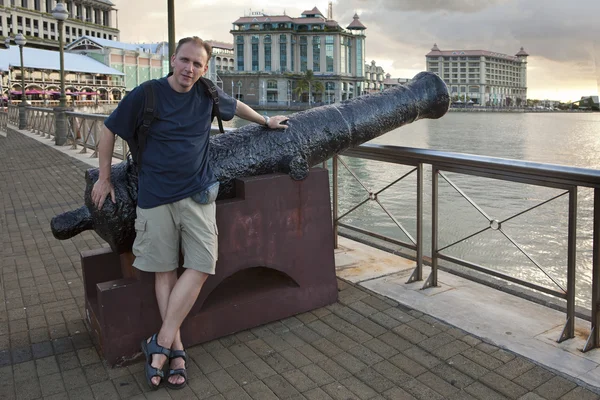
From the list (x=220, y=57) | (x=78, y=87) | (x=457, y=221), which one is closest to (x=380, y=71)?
(x=220, y=57)

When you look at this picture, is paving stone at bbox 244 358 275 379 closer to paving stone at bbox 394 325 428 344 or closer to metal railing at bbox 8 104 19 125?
paving stone at bbox 394 325 428 344

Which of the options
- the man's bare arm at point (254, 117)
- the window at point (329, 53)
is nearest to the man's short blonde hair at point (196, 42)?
the man's bare arm at point (254, 117)

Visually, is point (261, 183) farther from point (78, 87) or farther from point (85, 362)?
point (78, 87)

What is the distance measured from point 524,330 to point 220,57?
138012 mm

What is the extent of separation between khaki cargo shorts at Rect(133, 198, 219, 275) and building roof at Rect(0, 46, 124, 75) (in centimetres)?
5124

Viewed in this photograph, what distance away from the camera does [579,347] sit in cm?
295

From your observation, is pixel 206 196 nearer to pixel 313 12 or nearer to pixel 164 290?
pixel 164 290

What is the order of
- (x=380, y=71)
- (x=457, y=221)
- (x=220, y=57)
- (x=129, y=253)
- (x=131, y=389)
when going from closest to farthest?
(x=131, y=389) → (x=129, y=253) → (x=457, y=221) → (x=220, y=57) → (x=380, y=71)

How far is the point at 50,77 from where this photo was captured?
6288cm

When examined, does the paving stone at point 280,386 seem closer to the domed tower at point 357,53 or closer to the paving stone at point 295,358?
the paving stone at point 295,358

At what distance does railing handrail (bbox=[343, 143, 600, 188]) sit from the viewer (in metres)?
2.90

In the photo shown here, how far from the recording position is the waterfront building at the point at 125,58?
248ft

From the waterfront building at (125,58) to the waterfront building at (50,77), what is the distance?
4742 mm

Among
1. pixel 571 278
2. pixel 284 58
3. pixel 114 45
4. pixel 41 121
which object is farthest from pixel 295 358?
pixel 284 58
